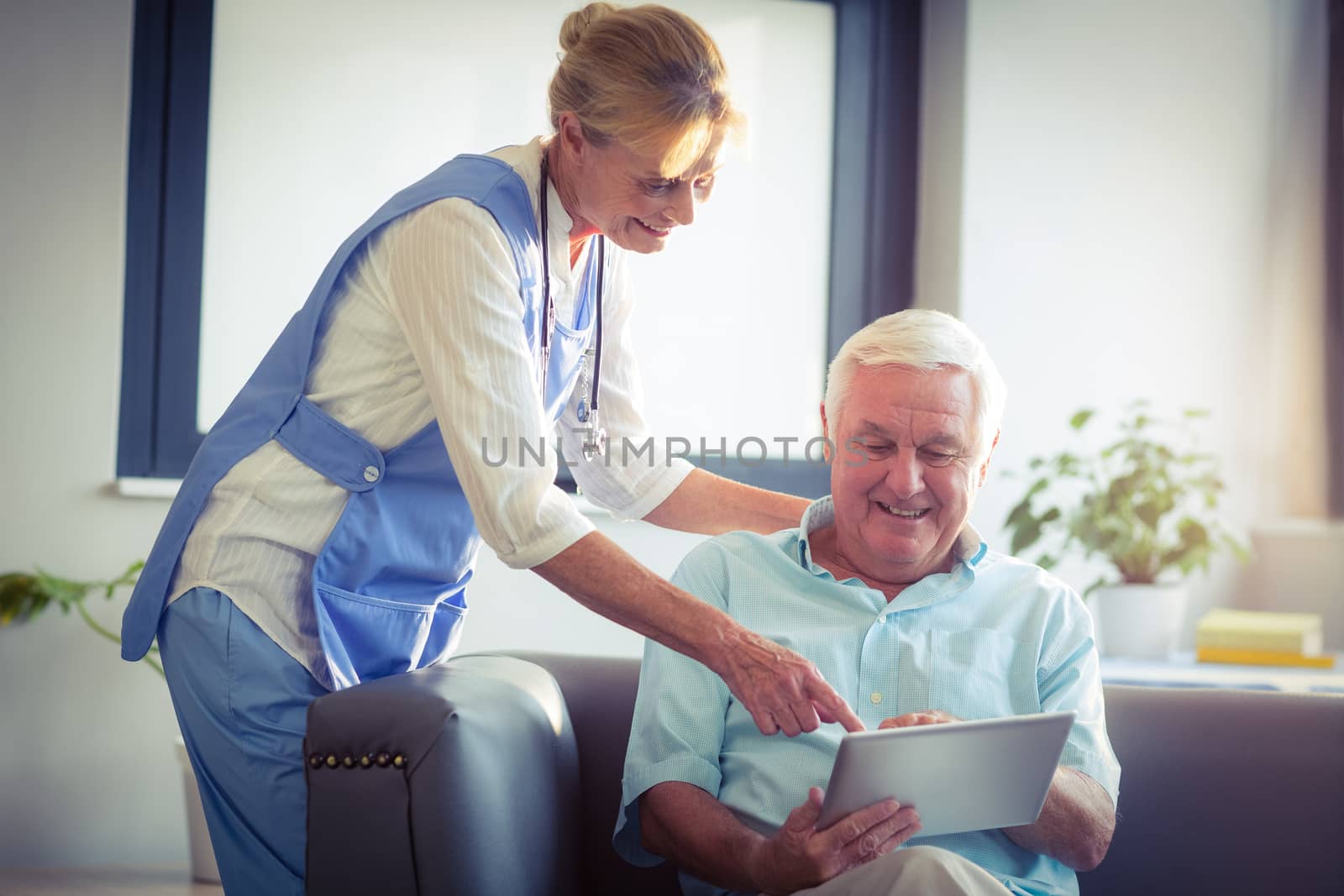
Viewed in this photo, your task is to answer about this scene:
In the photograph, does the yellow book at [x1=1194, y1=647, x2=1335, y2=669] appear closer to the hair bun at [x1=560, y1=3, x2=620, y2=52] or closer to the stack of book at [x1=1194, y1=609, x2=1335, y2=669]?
the stack of book at [x1=1194, y1=609, x2=1335, y2=669]

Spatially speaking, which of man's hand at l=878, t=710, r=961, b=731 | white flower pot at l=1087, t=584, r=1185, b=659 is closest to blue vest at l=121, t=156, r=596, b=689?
man's hand at l=878, t=710, r=961, b=731

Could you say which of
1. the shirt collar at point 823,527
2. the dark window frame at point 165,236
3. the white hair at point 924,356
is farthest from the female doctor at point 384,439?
the dark window frame at point 165,236

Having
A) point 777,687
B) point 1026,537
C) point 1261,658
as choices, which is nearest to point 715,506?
point 777,687

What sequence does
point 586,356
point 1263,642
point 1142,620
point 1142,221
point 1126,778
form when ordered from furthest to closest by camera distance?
point 1142,221 < point 1142,620 < point 1263,642 < point 586,356 < point 1126,778

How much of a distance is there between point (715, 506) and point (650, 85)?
68cm

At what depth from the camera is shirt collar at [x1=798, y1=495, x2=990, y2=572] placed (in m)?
1.56

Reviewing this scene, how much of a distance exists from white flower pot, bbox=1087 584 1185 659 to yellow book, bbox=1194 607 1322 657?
71mm

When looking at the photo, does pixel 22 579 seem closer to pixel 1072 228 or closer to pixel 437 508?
pixel 437 508

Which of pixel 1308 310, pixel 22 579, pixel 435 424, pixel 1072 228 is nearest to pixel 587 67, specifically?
pixel 435 424

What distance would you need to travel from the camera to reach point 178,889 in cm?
235

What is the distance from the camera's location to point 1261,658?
8.12ft

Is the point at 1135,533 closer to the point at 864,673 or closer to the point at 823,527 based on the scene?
the point at 823,527

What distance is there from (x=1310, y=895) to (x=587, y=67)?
4.50ft

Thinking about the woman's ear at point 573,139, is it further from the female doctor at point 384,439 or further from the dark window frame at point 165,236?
the dark window frame at point 165,236
